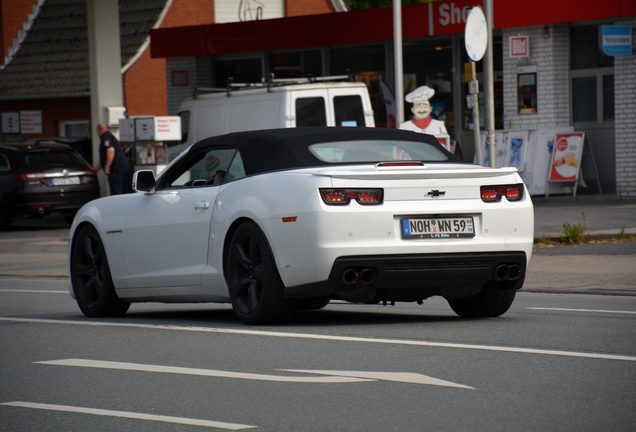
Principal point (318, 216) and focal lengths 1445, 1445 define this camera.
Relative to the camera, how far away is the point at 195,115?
27016mm

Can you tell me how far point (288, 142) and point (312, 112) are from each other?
14750 millimetres

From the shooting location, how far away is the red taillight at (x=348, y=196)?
30.7ft

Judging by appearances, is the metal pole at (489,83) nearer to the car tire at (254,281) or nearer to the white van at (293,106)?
the white van at (293,106)

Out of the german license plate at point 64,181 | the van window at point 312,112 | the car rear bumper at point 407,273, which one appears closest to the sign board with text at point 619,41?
the van window at point 312,112

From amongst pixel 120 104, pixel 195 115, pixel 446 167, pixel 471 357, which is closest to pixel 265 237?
pixel 446 167

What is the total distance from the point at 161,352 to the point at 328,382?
1.85 metres

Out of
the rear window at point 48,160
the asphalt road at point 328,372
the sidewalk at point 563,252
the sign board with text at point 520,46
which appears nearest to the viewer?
the asphalt road at point 328,372

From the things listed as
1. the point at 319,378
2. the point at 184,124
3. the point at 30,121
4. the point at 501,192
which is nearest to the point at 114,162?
the point at 184,124

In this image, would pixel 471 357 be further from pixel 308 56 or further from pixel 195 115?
pixel 308 56

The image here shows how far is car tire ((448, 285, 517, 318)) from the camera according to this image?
33.7ft

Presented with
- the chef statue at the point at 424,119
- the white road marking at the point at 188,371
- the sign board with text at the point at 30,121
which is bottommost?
the white road marking at the point at 188,371

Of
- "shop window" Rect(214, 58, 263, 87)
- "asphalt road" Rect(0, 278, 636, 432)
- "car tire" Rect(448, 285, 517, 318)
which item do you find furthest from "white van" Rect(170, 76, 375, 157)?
"car tire" Rect(448, 285, 517, 318)

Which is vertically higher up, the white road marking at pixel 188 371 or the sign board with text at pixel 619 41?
the sign board with text at pixel 619 41

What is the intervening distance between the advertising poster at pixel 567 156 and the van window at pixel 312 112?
16.0ft
